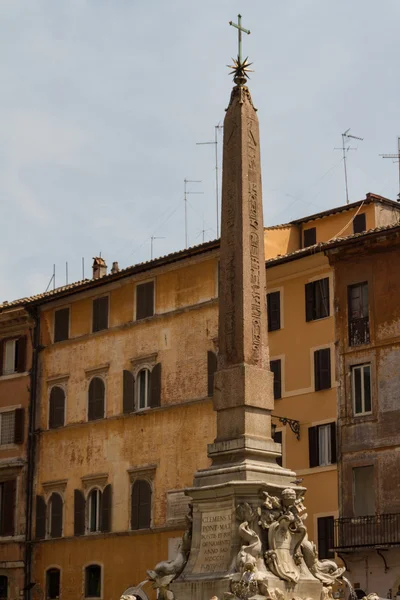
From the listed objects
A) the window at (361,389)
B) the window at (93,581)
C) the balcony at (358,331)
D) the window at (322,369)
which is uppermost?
the balcony at (358,331)

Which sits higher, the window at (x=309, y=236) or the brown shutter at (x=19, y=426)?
the window at (x=309, y=236)

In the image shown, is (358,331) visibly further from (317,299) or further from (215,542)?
(215,542)

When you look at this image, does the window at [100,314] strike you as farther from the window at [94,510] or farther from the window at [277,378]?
the window at [277,378]

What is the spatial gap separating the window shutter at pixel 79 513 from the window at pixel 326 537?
24.5ft

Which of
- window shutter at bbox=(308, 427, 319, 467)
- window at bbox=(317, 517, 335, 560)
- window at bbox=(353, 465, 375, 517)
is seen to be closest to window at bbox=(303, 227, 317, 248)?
window shutter at bbox=(308, 427, 319, 467)

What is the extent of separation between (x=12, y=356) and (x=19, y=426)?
2.19 m

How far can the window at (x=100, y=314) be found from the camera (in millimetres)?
36844

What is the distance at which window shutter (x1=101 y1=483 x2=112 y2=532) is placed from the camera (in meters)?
34.9

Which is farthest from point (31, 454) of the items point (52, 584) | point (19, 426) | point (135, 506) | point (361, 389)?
point (361, 389)

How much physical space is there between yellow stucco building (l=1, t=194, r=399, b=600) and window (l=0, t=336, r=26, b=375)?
2.23 feet

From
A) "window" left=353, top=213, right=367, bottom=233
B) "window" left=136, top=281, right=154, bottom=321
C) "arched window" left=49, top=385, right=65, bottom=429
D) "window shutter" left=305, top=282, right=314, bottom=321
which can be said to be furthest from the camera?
"arched window" left=49, top=385, right=65, bottom=429

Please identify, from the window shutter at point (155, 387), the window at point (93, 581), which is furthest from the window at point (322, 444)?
the window at point (93, 581)

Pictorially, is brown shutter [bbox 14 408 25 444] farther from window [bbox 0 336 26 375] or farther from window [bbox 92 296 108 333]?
window [bbox 92 296 108 333]

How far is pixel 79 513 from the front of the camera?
35.8 m
